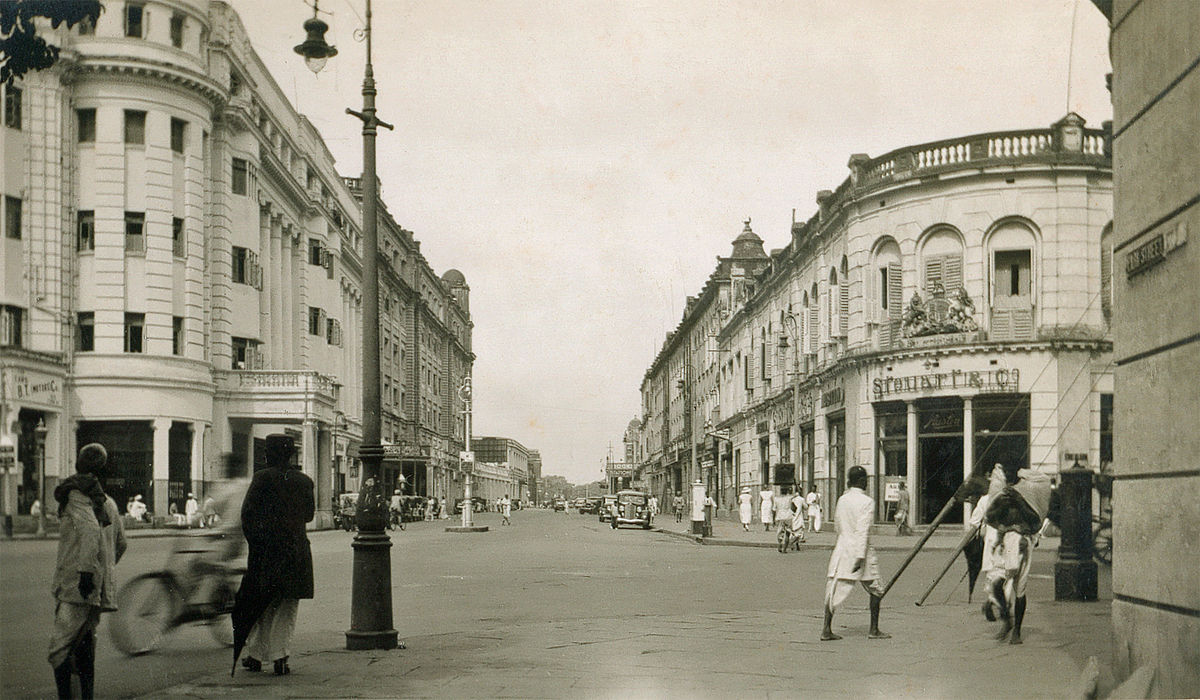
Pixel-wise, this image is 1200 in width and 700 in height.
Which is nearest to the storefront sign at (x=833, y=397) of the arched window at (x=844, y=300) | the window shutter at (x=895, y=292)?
the arched window at (x=844, y=300)

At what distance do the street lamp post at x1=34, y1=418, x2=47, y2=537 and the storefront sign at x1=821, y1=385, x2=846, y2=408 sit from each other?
91.8ft

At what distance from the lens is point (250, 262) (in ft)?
83.6

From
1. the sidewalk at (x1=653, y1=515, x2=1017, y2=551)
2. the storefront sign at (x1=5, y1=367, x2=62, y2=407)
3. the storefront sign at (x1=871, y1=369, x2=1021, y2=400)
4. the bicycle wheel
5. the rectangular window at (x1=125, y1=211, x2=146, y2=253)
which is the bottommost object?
the sidewalk at (x1=653, y1=515, x2=1017, y2=551)

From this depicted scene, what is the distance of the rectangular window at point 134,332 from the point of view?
12312 mm

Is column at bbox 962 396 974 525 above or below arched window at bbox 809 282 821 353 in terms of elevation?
below

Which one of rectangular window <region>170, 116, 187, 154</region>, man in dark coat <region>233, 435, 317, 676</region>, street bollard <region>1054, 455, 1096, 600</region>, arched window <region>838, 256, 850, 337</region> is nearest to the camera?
man in dark coat <region>233, 435, 317, 676</region>

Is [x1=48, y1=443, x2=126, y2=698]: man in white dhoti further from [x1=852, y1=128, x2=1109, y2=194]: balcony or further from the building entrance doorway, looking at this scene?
the building entrance doorway

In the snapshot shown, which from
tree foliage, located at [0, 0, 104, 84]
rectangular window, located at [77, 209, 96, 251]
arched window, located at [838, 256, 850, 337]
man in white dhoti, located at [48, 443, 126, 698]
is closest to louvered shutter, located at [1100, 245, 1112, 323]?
arched window, located at [838, 256, 850, 337]

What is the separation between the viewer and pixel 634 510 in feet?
159

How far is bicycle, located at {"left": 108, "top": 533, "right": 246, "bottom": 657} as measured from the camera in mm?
9508

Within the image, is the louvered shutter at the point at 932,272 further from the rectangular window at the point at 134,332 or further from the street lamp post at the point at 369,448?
the street lamp post at the point at 369,448

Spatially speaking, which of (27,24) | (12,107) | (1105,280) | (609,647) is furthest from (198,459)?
(1105,280)

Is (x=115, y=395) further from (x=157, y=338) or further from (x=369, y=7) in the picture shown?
(x=369, y=7)

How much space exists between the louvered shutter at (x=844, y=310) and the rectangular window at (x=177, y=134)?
21.6m
